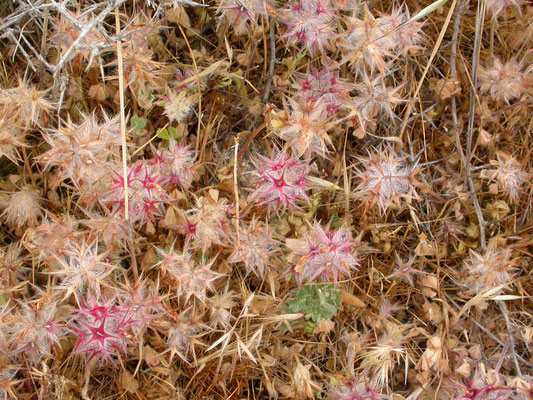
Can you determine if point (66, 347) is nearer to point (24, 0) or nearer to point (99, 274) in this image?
point (99, 274)

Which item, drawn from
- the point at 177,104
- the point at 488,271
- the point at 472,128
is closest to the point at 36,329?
the point at 177,104

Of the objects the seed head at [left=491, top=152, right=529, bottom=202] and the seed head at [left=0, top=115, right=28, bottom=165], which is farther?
the seed head at [left=491, top=152, right=529, bottom=202]

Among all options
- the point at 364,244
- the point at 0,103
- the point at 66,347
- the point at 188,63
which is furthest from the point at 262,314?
the point at 0,103

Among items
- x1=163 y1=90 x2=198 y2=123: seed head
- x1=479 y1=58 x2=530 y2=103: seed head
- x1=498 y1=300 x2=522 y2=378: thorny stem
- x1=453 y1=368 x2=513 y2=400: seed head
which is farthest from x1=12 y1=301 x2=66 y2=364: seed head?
x1=479 y1=58 x2=530 y2=103: seed head

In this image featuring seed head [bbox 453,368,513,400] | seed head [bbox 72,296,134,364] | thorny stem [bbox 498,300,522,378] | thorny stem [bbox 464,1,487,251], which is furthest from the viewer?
thorny stem [bbox 464,1,487,251]

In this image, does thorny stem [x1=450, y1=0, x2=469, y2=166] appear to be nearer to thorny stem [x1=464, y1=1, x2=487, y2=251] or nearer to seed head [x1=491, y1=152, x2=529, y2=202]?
thorny stem [x1=464, y1=1, x2=487, y2=251]

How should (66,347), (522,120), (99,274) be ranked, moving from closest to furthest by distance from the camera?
1. (99,274)
2. (66,347)
3. (522,120)

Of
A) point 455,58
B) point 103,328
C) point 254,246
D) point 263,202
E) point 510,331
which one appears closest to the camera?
point 103,328

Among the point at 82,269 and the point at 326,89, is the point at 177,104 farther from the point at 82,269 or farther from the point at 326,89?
the point at 82,269

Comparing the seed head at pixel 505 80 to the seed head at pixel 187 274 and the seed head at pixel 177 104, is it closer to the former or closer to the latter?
the seed head at pixel 177 104
